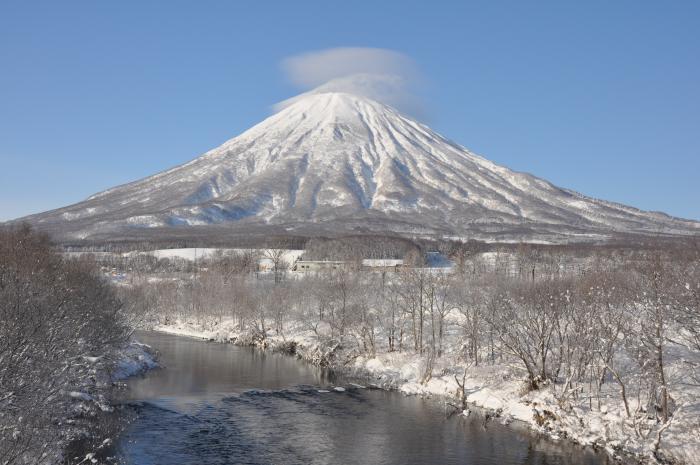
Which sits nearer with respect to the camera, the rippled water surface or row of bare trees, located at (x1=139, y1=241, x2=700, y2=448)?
the rippled water surface

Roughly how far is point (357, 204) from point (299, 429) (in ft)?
462

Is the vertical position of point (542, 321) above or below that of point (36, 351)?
below

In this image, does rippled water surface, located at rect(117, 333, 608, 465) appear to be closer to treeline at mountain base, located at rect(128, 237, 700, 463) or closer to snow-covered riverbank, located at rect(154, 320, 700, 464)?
snow-covered riverbank, located at rect(154, 320, 700, 464)

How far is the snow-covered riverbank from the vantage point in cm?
2058

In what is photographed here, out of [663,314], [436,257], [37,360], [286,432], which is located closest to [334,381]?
[286,432]

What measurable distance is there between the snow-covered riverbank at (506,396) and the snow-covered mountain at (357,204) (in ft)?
301

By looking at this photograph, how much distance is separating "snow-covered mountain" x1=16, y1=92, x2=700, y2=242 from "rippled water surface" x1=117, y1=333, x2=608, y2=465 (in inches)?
3938

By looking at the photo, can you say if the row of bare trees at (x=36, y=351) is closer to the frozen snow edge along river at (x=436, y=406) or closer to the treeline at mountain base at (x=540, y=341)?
the frozen snow edge along river at (x=436, y=406)

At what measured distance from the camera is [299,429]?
23891 millimetres

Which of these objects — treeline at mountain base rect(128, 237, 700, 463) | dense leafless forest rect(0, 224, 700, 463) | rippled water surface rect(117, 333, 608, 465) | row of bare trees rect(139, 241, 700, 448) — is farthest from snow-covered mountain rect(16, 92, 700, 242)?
rippled water surface rect(117, 333, 608, 465)

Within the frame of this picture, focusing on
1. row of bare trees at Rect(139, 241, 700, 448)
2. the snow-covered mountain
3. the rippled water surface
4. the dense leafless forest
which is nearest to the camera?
the dense leafless forest

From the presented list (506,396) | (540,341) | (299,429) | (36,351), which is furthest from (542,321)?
(36,351)

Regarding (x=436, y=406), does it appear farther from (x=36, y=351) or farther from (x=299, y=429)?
(x=36, y=351)

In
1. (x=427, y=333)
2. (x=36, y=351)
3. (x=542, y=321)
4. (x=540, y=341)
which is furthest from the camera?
(x=427, y=333)
